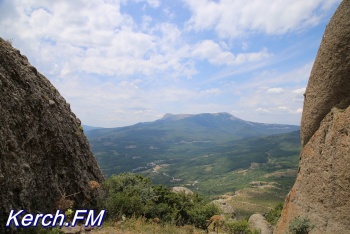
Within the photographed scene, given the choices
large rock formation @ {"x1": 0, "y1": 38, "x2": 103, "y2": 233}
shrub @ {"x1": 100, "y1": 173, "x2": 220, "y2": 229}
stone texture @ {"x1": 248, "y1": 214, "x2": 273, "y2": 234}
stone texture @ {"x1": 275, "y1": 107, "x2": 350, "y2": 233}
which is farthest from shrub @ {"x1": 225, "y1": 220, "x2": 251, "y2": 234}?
large rock formation @ {"x1": 0, "y1": 38, "x2": 103, "y2": 233}

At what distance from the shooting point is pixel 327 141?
1245cm

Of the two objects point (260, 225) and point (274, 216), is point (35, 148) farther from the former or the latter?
point (274, 216)

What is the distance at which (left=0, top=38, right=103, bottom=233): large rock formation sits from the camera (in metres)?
9.92

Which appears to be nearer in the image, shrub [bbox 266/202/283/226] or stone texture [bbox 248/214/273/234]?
stone texture [bbox 248/214/273/234]

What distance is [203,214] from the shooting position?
29.1 metres

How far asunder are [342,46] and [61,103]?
1676 centimetres

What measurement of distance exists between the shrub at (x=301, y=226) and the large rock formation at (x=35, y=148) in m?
10.8

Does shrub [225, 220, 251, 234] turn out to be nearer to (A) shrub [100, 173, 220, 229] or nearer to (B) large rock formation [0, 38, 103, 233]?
(A) shrub [100, 173, 220, 229]

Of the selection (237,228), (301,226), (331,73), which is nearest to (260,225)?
(237,228)

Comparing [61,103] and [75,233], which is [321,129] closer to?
[75,233]

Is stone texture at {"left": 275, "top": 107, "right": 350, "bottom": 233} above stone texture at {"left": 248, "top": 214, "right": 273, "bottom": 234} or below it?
above

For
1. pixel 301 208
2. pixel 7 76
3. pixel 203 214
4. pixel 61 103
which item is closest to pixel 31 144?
pixel 7 76

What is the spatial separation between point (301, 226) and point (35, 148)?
43.3 feet

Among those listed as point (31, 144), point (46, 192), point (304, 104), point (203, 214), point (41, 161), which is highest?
point (304, 104)
